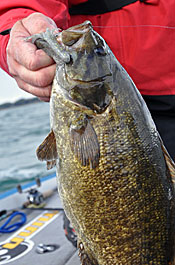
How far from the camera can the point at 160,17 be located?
1.86m

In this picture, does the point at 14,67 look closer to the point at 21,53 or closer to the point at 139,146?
the point at 21,53

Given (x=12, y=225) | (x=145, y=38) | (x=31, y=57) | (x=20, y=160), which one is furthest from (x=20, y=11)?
(x=20, y=160)

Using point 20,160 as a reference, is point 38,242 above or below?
above

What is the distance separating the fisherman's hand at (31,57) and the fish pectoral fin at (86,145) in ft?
0.79

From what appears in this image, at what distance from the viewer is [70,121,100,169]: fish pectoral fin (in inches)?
52.0

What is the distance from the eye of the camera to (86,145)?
4.38 ft

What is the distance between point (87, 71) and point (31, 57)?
0.76 feet

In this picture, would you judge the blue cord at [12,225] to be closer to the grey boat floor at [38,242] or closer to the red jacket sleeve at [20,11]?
the grey boat floor at [38,242]

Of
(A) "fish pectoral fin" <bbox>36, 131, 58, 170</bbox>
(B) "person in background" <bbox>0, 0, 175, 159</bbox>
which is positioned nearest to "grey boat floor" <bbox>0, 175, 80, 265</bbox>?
(B) "person in background" <bbox>0, 0, 175, 159</bbox>

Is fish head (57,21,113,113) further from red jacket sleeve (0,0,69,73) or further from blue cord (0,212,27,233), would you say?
blue cord (0,212,27,233)

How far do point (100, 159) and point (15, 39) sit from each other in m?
0.59

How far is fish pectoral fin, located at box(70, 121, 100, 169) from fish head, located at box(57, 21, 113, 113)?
0.10 m

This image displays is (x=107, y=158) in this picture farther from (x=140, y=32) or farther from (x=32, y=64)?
(x=140, y=32)

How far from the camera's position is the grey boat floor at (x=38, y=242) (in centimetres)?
306
